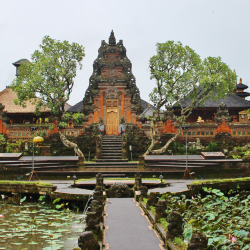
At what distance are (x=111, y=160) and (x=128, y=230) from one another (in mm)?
14254

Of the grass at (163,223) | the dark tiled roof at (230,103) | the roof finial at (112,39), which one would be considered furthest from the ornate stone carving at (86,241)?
the dark tiled roof at (230,103)

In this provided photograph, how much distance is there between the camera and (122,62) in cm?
2808

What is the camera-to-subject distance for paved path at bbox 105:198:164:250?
21.5 ft

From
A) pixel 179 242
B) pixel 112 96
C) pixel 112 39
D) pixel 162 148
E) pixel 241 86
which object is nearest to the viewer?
pixel 179 242

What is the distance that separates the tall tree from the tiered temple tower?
2.96 metres

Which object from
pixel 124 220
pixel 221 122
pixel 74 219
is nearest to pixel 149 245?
pixel 124 220

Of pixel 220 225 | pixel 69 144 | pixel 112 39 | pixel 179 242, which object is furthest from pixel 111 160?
pixel 179 242

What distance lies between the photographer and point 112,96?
27625 mm

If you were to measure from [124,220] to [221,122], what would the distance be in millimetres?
19526

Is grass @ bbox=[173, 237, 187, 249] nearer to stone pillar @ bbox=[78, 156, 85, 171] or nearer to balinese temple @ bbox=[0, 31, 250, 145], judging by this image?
stone pillar @ bbox=[78, 156, 85, 171]

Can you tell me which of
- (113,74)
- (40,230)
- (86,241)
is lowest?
(40,230)

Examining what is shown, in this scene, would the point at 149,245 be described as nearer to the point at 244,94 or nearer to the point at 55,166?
the point at 55,166

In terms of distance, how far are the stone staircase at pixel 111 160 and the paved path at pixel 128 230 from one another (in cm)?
928

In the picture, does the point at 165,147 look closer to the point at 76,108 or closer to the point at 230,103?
the point at 230,103
